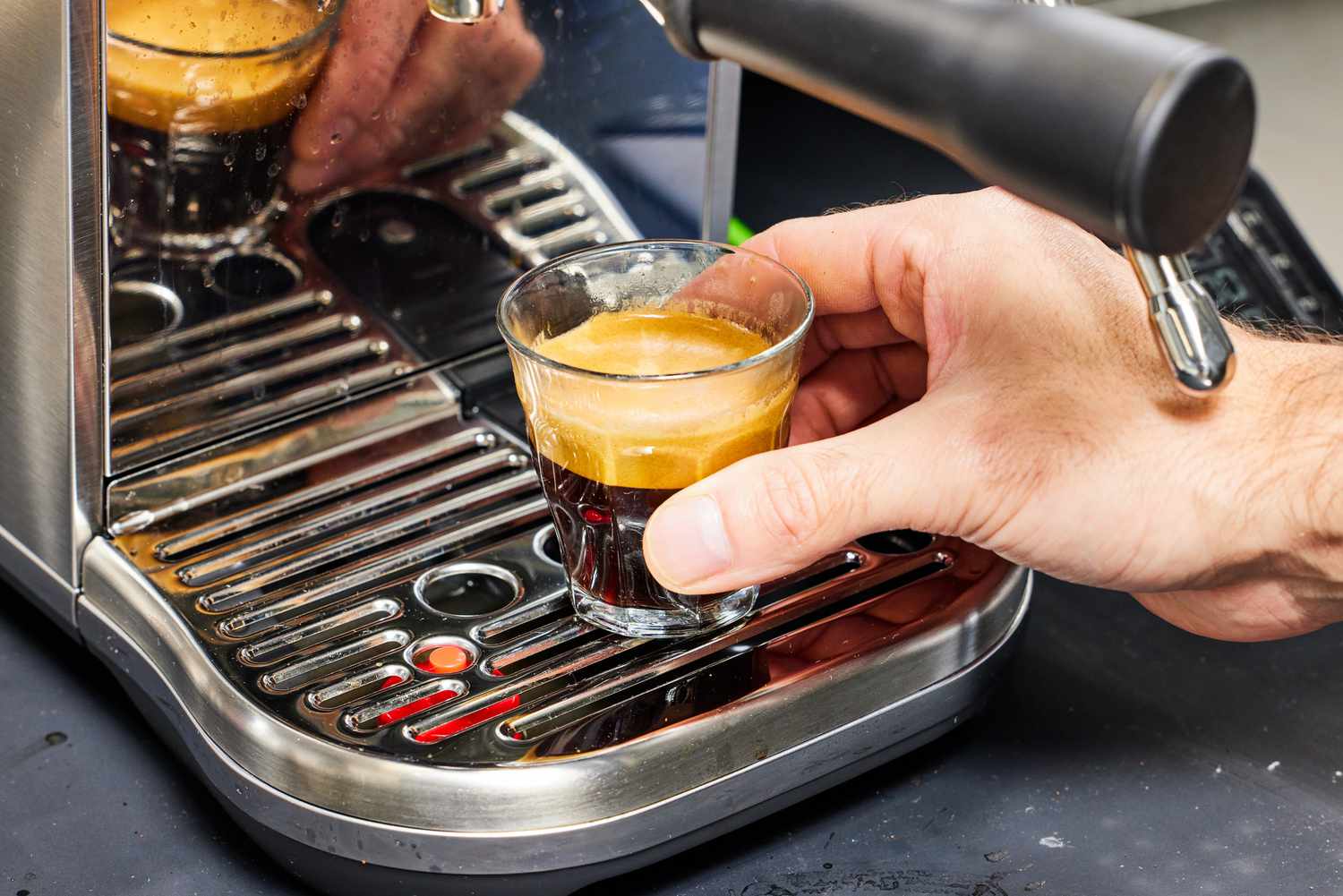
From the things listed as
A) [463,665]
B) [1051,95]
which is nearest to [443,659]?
[463,665]

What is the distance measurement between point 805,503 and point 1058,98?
16cm

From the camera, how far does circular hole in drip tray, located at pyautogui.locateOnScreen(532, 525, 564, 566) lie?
498 mm

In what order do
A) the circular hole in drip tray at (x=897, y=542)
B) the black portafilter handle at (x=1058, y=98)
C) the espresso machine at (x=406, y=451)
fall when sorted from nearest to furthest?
1. the black portafilter handle at (x=1058, y=98)
2. the espresso machine at (x=406, y=451)
3. the circular hole in drip tray at (x=897, y=542)

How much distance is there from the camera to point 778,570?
429 mm

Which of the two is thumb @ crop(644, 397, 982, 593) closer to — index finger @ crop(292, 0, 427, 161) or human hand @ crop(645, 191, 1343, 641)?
human hand @ crop(645, 191, 1343, 641)

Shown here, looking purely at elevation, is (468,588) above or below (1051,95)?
below

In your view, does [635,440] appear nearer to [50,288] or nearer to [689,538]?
[689,538]

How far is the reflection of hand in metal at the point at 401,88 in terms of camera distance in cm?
50

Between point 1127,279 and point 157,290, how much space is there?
323mm

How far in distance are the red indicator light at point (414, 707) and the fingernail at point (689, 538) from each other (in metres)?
0.08

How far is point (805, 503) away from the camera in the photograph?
1.35 feet

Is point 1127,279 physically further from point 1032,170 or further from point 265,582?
point 265,582

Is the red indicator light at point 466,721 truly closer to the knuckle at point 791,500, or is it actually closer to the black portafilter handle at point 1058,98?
the knuckle at point 791,500

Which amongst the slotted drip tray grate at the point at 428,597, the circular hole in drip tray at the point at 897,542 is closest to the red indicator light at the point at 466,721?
the slotted drip tray grate at the point at 428,597
